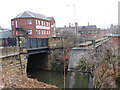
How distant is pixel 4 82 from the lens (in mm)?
6434

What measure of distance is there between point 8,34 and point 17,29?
12660 millimetres

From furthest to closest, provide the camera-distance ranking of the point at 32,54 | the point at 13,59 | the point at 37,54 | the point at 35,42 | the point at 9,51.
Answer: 1. the point at 37,54
2. the point at 32,54
3. the point at 35,42
4. the point at 13,59
5. the point at 9,51

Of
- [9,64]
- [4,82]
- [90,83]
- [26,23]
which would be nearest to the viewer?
[90,83]

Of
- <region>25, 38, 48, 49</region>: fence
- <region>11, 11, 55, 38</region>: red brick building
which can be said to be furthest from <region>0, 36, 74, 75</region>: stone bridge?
<region>11, 11, 55, 38</region>: red brick building

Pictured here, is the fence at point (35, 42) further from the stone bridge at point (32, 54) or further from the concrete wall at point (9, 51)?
the concrete wall at point (9, 51)

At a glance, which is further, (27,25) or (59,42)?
(27,25)

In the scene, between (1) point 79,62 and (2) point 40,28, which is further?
(2) point 40,28

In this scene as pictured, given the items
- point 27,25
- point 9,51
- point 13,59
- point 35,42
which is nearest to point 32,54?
point 35,42

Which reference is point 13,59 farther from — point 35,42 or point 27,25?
point 27,25

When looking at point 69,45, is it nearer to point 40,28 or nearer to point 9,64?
point 9,64

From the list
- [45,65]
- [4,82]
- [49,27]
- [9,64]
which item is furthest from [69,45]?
[49,27]

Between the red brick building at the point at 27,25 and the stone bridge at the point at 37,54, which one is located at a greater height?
the red brick building at the point at 27,25

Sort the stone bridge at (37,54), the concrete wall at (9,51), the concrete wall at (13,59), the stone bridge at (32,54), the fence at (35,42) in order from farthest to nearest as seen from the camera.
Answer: the fence at (35,42) < the stone bridge at (37,54) < the stone bridge at (32,54) < the concrete wall at (13,59) < the concrete wall at (9,51)

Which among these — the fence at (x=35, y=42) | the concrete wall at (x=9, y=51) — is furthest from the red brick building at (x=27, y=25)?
the concrete wall at (x=9, y=51)
